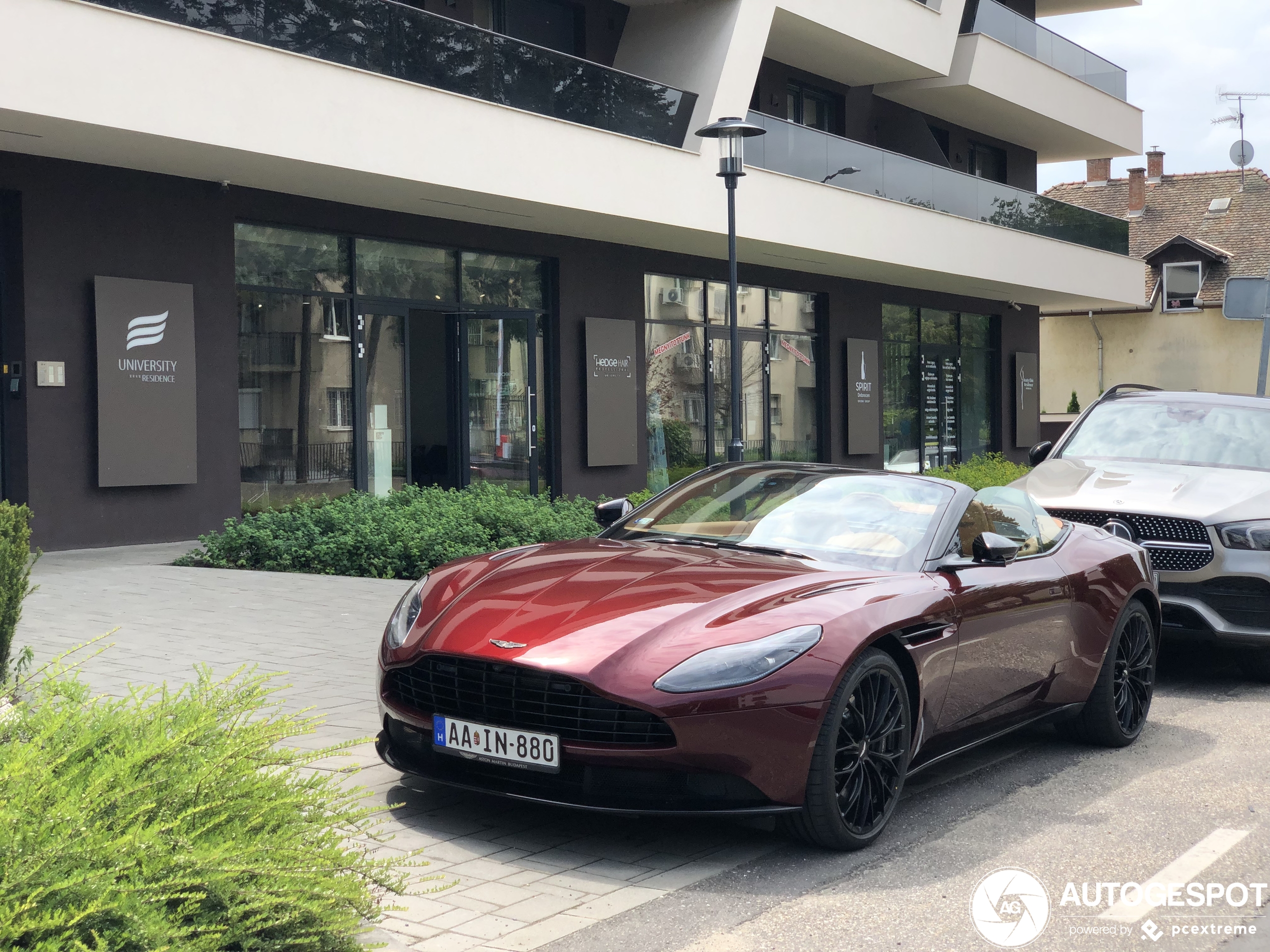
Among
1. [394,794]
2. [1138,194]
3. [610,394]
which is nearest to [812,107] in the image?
[610,394]

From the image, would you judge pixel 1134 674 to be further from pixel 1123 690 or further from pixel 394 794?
pixel 394 794

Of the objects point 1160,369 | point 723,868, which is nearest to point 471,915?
point 723,868

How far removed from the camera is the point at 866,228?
828 inches

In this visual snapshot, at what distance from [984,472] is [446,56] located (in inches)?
509

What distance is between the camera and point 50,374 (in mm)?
12859

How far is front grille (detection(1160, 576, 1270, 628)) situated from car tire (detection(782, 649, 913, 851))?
154 inches

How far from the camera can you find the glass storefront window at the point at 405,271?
16.1 metres

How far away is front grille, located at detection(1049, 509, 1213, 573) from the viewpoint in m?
8.09

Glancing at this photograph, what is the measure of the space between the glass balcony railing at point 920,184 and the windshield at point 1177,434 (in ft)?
31.2

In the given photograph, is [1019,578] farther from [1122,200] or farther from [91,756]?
[1122,200]

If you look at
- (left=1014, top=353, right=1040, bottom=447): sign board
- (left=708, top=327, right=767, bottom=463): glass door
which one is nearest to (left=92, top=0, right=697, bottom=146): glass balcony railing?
(left=708, top=327, right=767, bottom=463): glass door

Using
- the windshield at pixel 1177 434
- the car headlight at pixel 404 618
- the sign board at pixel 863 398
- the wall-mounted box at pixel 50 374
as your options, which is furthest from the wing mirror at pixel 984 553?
the sign board at pixel 863 398

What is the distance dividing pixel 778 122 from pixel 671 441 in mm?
5162

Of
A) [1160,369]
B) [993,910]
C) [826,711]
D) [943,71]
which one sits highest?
[943,71]
